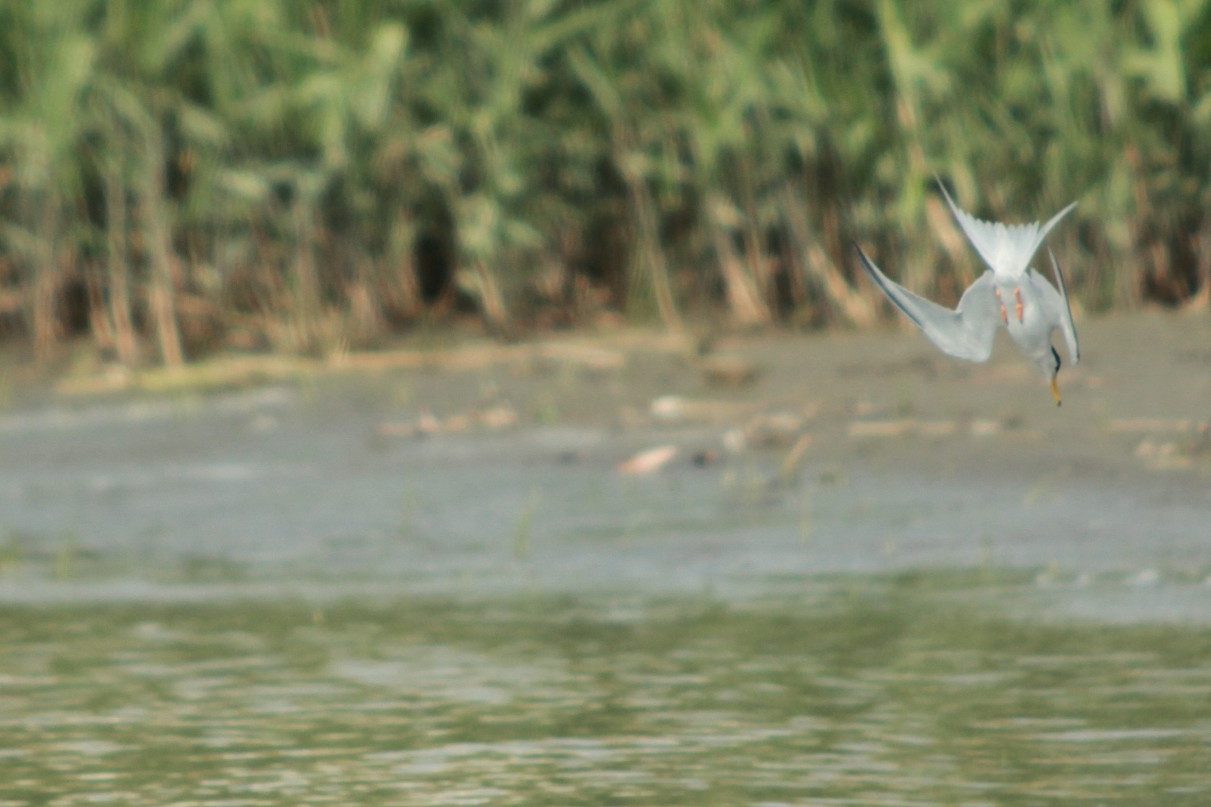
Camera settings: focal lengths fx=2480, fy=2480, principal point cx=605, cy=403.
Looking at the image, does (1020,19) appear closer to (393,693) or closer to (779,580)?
(779,580)

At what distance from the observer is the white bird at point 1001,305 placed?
2.80 metres

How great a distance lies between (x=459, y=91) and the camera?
8.87 metres

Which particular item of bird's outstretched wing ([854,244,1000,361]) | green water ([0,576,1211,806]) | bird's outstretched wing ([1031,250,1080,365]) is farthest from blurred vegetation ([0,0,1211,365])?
bird's outstretched wing ([1031,250,1080,365])

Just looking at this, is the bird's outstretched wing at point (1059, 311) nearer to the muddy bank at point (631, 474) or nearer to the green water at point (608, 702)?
the green water at point (608, 702)

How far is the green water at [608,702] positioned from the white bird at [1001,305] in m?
0.76

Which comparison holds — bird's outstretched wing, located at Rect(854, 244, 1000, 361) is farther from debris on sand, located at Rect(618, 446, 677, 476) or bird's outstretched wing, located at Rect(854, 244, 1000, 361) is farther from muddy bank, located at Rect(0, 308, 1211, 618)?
debris on sand, located at Rect(618, 446, 677, 476)

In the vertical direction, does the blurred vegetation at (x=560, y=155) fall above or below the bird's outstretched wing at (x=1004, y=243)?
above

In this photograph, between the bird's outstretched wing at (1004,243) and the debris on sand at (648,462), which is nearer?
the bird's outstretched wing at (1004,243)

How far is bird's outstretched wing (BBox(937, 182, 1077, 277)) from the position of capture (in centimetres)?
288

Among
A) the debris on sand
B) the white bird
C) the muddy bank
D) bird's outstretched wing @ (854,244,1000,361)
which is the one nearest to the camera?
the white bird

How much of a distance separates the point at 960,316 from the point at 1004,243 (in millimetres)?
109

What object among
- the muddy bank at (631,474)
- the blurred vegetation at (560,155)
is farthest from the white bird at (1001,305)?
the blurred vegetation at (560,155)

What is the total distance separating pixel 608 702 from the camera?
4.23 metres

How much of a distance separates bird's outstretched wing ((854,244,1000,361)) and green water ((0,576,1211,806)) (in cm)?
75
